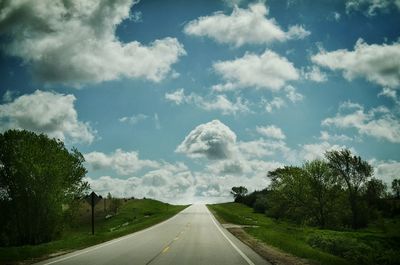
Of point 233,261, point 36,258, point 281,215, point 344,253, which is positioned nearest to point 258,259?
point 233,261

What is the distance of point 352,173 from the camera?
62.0 m

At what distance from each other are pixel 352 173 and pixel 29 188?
145 feet

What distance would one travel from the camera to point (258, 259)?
51.7ft

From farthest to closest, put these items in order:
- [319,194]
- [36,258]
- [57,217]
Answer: [319,194] → [57,217] → [36,258]

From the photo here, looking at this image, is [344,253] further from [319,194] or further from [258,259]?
[319,194]

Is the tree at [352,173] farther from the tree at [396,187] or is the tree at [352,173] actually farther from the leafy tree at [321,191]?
the tree at [396,187]

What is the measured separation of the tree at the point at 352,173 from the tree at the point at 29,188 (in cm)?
3773

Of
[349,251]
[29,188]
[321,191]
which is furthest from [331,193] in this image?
[29,188]

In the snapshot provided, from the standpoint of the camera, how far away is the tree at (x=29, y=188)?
1729 inches

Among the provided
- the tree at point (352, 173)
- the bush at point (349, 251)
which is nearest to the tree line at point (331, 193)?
the tree at point (352, 173)

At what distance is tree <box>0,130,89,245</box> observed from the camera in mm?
43906

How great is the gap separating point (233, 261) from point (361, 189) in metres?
52.8

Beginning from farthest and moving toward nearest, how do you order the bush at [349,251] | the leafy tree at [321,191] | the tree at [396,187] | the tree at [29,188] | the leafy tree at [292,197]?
the tree at [396,187], the leafy tree at [292,197], the leafy tree at [321,191], the tree at [29,188], the bush at [349,251]

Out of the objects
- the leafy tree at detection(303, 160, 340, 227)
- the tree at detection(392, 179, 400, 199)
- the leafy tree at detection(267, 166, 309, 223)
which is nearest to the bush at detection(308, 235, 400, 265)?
the leafy tree at detection(303, 160, 340, 227)
